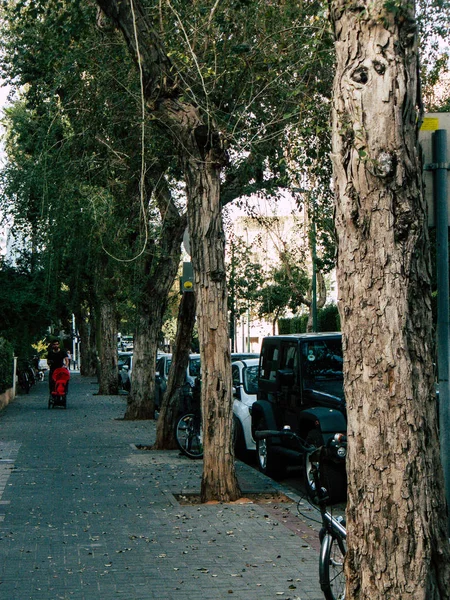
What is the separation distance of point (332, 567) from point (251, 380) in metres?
9.83

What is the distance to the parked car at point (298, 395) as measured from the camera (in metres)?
10.6

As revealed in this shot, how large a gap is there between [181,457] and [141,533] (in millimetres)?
6275

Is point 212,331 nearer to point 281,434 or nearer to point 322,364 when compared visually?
point 322,364

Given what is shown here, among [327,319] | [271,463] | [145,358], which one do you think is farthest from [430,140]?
[327,319]

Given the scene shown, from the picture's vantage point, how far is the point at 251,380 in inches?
610

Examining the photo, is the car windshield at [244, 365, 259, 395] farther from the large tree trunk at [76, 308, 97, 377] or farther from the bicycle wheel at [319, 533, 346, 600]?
the large tree trunk at [76, 308, 97, 377]

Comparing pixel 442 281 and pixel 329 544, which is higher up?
pixel 442 281

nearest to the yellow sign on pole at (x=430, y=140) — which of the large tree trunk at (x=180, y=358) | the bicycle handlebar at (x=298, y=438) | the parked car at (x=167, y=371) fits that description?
the bicycle handlebar at (x=298, y=438)

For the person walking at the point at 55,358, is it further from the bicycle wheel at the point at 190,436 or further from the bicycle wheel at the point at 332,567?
the bicycle wheel at the point at 332,567

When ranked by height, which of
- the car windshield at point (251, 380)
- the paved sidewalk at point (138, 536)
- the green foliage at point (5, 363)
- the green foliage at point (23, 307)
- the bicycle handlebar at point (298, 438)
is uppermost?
the green foliage at point (23, 307)

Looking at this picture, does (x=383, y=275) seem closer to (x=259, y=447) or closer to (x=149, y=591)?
(x=149, y=591)

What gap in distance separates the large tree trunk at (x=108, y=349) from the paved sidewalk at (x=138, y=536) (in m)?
16.7

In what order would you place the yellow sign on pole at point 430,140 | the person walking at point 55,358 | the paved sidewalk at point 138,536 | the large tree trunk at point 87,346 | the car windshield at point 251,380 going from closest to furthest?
1. the yellow sign on pole at point 430,140
2. the paved sidewalk at point 138,536
3. the car windshield at point 251,380
4. the person walking at point 55,358
5. the large tree trunk at point 87,346

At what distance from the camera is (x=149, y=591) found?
Result: 260 inches
